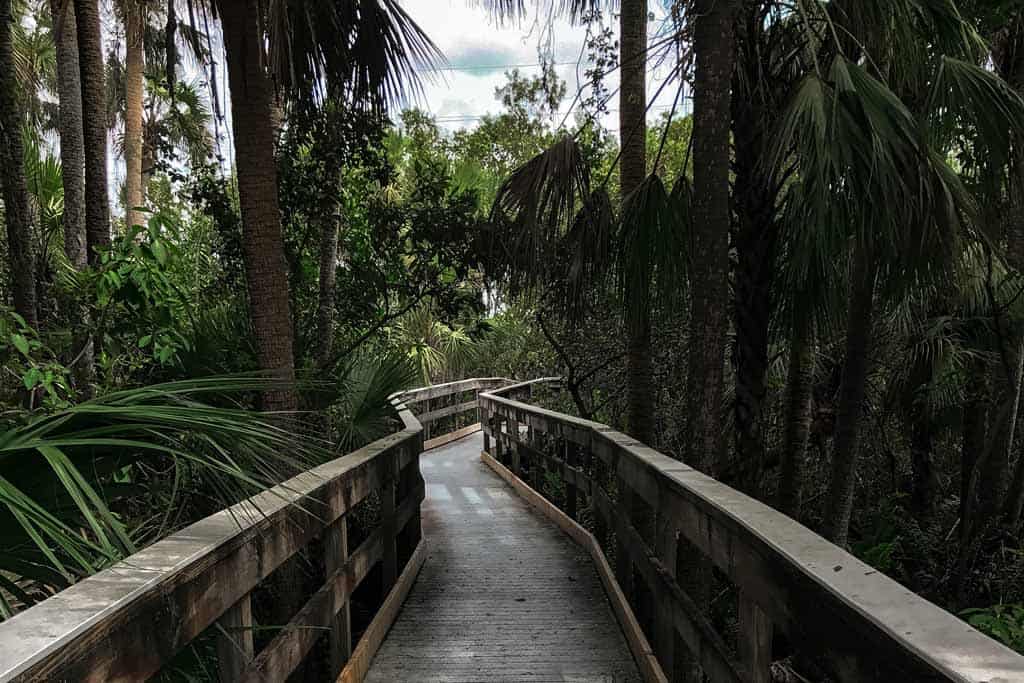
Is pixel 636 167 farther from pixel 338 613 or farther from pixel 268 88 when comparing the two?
pixel 338 613

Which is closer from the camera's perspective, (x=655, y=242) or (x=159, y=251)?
(x=159, y=251)

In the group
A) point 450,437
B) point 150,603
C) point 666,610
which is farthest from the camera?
point 450,437

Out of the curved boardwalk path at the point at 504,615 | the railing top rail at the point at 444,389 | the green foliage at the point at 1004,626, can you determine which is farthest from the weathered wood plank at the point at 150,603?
the railing top rail at the point at 444,389

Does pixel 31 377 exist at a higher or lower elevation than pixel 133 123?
lower

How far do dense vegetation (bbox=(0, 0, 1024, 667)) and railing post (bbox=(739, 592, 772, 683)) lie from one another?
4.20ft

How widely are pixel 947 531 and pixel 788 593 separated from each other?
7.81 meters

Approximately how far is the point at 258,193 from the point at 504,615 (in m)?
2.72

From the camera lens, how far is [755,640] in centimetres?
200

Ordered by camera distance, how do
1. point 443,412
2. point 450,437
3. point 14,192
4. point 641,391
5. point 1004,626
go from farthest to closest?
point 450,437, point 443,412, point 641,391, point 14,192, point 1004,626

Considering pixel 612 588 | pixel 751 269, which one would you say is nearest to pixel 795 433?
pixel 751 269

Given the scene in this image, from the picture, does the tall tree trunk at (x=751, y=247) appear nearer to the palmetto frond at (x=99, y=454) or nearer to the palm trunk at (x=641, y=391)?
the palm trunk at (x=641, y=391)

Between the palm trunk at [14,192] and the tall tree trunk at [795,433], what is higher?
the palm trunk at [14,192]

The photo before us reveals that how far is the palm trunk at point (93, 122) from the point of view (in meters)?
6.60

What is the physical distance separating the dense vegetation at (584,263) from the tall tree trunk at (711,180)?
13mm
